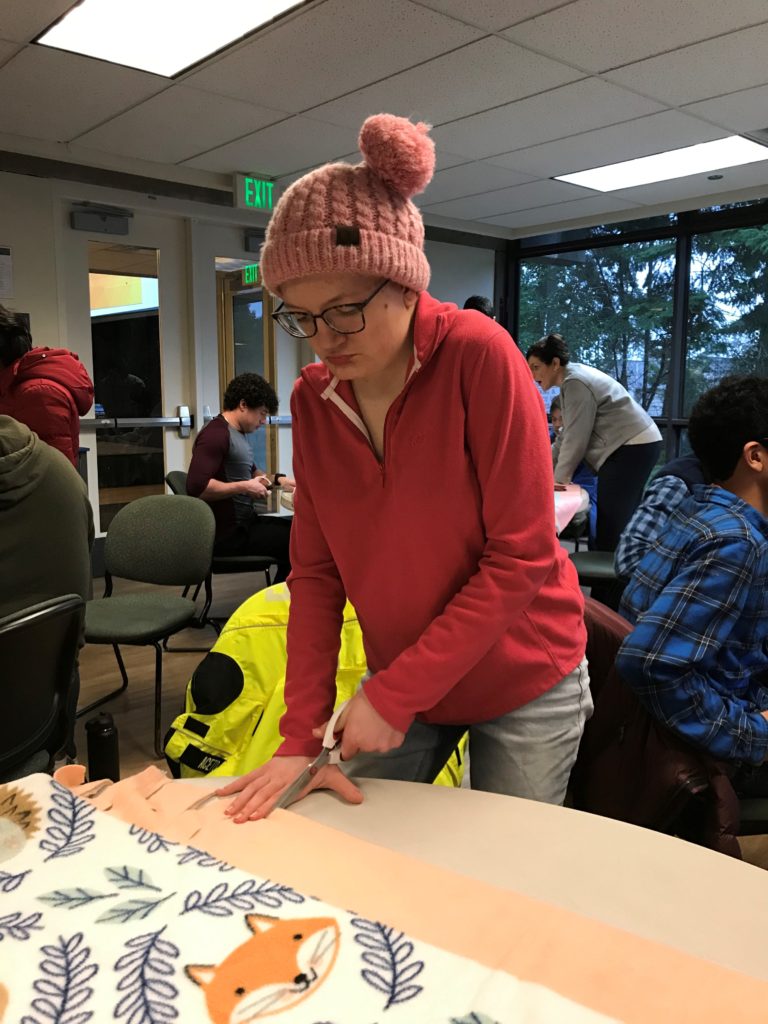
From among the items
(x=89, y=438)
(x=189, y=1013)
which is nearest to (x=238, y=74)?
(x=89, y=438)

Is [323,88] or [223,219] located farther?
[223,219]

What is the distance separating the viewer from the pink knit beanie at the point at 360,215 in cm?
89

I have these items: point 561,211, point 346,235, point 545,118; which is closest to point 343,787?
point 346,235

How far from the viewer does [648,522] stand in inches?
78.1

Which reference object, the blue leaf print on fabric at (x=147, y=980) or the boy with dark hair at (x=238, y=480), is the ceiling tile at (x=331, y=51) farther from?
the blue leaf print on fabric at (x=147, y=980)

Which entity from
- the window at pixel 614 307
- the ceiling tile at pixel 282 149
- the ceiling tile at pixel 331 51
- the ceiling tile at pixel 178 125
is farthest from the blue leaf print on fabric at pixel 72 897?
the window at pixel 614 307

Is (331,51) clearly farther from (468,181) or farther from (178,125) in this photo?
(468,181)

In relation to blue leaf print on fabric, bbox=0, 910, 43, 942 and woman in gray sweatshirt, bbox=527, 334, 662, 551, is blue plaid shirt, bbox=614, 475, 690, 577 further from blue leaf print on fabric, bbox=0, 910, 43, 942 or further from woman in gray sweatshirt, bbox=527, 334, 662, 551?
woman in gray sweatshirt, bbox=527, 334, 662, 551

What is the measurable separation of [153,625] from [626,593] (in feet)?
5.45

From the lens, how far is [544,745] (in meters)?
1.11

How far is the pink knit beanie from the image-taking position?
0.89 metres

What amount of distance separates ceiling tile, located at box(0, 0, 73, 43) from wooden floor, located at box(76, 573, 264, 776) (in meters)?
2.48

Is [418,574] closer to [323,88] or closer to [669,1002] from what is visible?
[669,1002]

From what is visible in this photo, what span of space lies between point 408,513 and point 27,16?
9.45 feet
